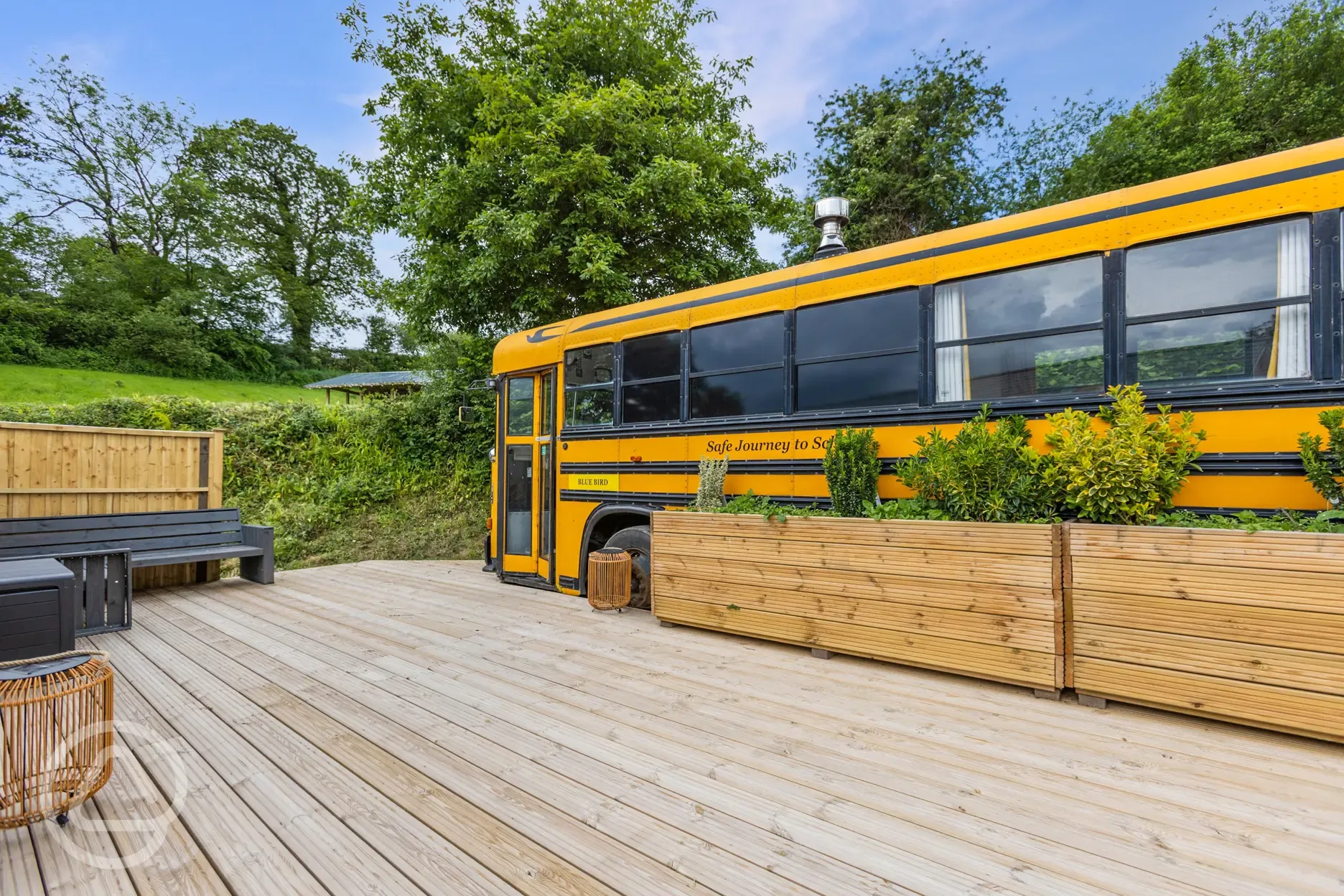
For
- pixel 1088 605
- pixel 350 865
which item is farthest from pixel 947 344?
pixel 350 865

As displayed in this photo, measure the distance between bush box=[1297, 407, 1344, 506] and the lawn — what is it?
15625 millimetres

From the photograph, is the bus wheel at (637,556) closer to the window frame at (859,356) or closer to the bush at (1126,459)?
the window frame at (859,356)

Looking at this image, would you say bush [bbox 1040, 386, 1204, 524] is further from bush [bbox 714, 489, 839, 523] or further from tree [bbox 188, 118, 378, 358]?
tree [bbox 188, 118, 378, 358]

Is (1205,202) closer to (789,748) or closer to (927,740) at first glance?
(927,740)

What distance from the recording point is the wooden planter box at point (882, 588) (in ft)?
10.3

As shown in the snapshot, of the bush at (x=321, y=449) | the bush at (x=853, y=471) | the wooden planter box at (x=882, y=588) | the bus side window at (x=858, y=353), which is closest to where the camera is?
the wooden planter box at (x=882, y=588)

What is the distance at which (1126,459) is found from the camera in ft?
9.75

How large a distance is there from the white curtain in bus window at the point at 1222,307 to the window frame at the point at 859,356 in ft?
3.54

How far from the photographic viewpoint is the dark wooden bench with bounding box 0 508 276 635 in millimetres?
4957

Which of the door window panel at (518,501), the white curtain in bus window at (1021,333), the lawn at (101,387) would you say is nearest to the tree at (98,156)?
the lawn at (101,387)

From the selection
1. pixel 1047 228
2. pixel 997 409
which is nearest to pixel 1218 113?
pixel 1047 228

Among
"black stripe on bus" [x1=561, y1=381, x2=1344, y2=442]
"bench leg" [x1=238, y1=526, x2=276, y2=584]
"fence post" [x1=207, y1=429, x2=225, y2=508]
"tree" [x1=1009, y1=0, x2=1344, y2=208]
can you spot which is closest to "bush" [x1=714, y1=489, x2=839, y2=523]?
"black stripe on bus" [x1=561, y1=381, x2=1344, y2=442]

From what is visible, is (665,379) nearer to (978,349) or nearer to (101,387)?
(978,349)

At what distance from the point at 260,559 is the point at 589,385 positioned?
176 inches
